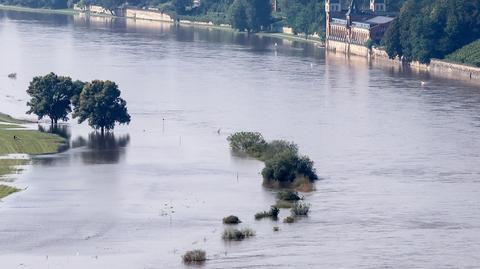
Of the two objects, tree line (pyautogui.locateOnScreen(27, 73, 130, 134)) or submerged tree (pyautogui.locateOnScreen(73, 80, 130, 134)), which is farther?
tree line (pyautogui.locateOnScreen(27, 73, 130, 134))

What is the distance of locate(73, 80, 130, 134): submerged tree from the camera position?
73.8 m

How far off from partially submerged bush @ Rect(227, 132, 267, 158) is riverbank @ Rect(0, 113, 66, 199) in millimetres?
7632

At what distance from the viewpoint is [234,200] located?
194ft

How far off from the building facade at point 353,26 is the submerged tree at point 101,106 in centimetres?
4756

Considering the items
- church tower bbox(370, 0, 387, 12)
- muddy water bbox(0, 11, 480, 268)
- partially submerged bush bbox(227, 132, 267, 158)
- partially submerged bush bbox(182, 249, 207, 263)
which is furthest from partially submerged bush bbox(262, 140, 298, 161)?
church tower bbox(370, 0, 387, 12)

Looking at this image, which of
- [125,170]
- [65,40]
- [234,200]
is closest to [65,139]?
[125,170]

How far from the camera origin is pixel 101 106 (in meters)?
74.0

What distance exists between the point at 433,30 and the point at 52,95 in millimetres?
41216

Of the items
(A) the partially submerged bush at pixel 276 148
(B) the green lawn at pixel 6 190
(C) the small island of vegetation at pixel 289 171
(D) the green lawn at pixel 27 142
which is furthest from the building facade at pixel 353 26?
(B) the green lawn at pixel 6 190

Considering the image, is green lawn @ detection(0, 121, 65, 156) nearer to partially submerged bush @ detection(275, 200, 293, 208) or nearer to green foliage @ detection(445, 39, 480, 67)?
partially submerged bush @ detection(275, 200, 293, 208)

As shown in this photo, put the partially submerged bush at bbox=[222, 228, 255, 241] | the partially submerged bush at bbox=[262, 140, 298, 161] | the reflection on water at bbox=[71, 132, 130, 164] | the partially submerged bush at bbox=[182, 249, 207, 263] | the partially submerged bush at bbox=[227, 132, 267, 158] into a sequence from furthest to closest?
the partially submerged bush at bbox=[227, 132, 267, 158]
the reflection on water at bbox=[71, 132, 130, 164]
the partially submerged bush at bbox=[262, 140, 298, 161]
the partially submerged bush at bbox=[222, 228, 255, 241]
the partially submerged bush at bbox=[182, 249, 207, 263]

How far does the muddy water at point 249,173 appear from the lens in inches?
2034

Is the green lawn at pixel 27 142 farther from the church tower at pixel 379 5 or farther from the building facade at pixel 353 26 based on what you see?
the church tower at pixel 379 5

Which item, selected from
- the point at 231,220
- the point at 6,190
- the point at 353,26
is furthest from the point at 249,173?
the point at 353,26
